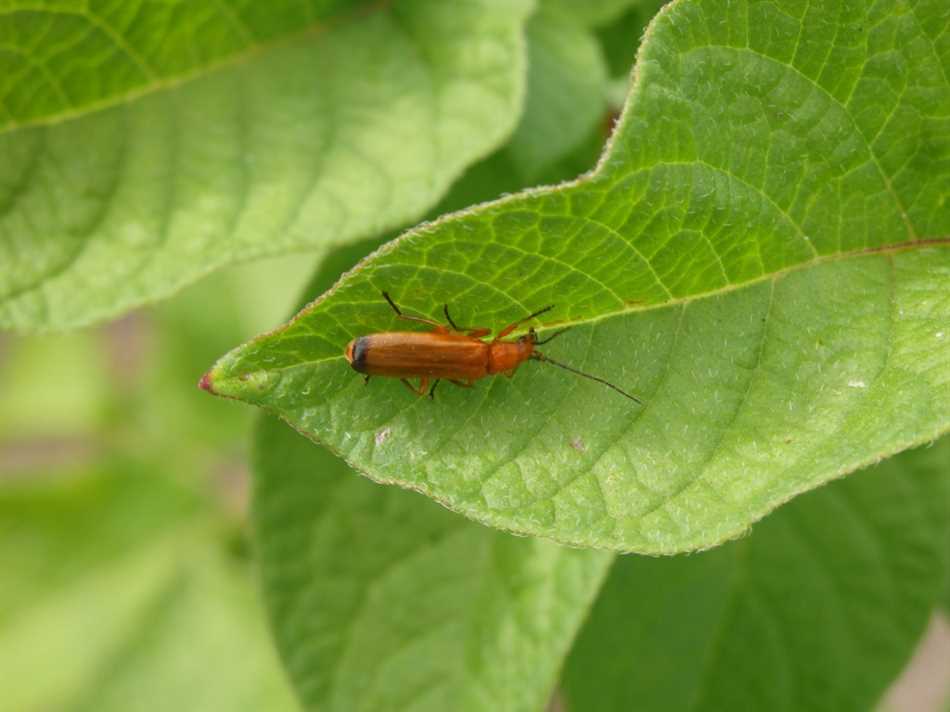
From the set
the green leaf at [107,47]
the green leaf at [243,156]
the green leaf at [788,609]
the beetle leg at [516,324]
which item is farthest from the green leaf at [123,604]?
the beetle leg at [516,324]

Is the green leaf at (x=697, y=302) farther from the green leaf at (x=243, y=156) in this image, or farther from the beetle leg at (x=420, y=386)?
the green leaf at (x=243, y=156)

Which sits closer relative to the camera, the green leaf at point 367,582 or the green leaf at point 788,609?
the green leaf at point 367,582

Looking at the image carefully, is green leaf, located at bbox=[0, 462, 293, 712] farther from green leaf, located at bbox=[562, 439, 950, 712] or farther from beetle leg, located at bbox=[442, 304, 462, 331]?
beetle leg, located at bbox=[442, 304, 462, 331]

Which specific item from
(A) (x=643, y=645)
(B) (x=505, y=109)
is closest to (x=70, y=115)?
(B) (x=505, y=109)

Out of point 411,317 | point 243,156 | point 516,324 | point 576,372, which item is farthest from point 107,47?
point 576,372

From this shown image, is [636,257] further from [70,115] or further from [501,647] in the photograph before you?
[70,115]

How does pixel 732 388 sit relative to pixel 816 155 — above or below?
below
